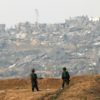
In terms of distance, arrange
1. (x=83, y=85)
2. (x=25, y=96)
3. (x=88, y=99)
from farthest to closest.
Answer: (x=25, y=96)
(x=83, y=85)
(x=88, y=99)

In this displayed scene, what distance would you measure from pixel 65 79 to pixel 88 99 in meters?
3.41

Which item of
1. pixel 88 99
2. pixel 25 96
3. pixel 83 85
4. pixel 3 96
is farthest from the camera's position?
pixel 3 96

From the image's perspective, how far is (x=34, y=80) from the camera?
25.1 metres

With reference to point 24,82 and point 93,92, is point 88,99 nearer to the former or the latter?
point 93,92

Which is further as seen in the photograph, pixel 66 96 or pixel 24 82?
pixel 24 82

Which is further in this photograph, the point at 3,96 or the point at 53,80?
the point at 53,80

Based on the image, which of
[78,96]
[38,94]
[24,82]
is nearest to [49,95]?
[38,94]

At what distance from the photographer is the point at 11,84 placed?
38406mm

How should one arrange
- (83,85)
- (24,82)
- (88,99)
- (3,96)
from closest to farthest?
1. (88,99)
2. (83,85)
3. (3,96)
4. (24,82)

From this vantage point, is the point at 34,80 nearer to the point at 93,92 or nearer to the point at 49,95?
the point at 49,95

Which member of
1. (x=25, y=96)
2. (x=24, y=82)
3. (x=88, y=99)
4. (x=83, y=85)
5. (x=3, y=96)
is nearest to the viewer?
(x=88, y=99)

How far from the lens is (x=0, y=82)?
125 ft

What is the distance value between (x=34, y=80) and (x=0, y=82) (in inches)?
538

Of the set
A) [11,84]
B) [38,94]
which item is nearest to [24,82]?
[11,84]
